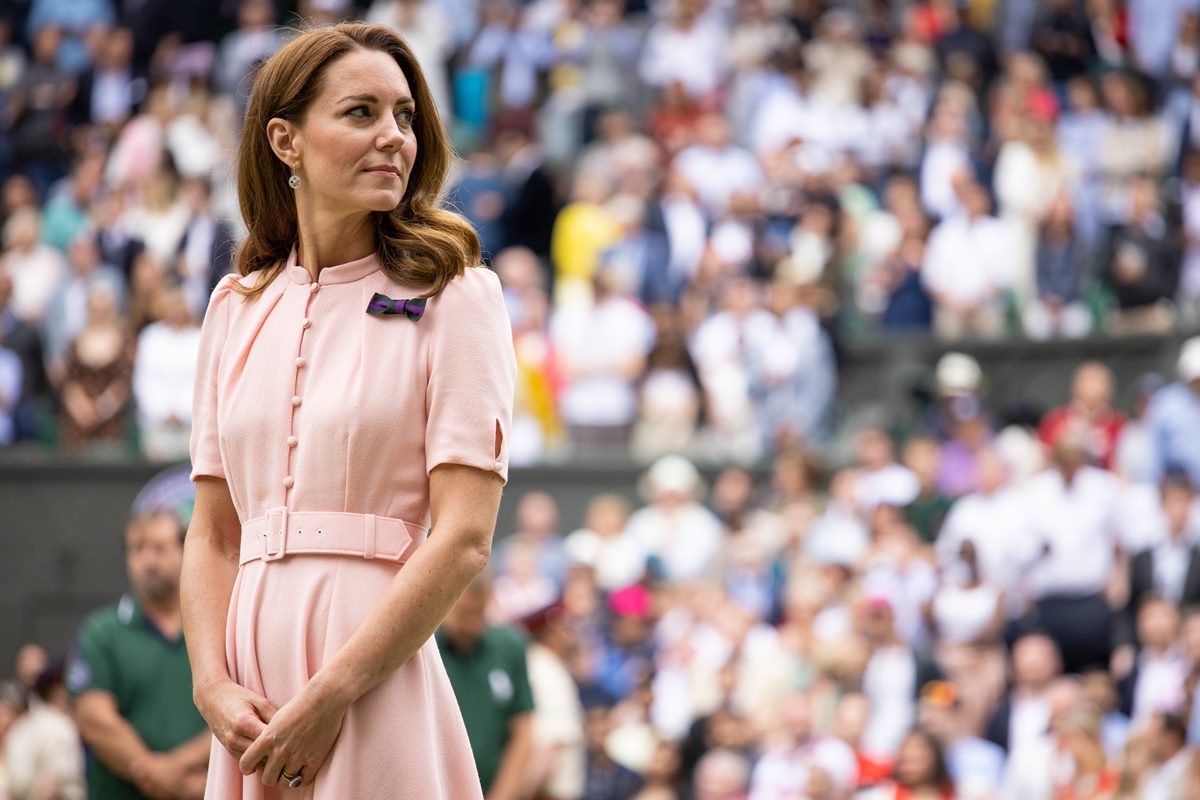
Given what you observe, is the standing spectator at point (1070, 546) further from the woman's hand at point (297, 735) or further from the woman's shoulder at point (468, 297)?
the woman's hand at point (297, 735)

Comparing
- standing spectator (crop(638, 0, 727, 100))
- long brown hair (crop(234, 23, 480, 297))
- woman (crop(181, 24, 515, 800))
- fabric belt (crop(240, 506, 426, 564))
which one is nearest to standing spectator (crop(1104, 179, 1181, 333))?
standing spectator (crop(638, 0, 727, 100))

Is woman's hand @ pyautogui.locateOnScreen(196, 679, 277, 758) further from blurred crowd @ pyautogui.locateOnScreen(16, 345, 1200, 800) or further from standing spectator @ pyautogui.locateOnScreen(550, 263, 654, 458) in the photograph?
standing spectator @ pyautogui.locateOnScreen(550, 263, 654, 458)

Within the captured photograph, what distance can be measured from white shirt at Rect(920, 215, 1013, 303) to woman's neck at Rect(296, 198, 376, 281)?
1214 centimetres

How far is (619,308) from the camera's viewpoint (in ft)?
47.0

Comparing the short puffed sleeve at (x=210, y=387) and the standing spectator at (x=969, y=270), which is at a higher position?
the short puffed sleeve at (x=210, y=387)

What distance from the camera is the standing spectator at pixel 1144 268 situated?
576 inches

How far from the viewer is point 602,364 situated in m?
14.2

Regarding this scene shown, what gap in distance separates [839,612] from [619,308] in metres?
3.67

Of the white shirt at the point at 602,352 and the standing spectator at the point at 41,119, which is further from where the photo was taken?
the standing spectator at the point at 41,119

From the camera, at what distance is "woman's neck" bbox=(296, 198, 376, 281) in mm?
3223

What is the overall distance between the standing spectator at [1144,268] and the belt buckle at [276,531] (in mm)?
12212

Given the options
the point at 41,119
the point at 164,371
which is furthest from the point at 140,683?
the point at 41,119

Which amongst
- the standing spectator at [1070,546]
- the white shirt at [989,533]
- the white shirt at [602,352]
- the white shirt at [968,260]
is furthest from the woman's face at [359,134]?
the white shirt at [968,260]

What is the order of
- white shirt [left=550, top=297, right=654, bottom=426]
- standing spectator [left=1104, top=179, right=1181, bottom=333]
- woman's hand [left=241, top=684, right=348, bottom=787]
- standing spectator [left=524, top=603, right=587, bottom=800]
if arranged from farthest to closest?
standing spectator [left=1104, top=179, right=1181, bottom=333], white shirt [left=550, top=297, right=654, bottom=426], standing spectator [left=524, top=603, right=587, bottom=800], woman's hand [left=241, top=684, right=348, bottom=787]
